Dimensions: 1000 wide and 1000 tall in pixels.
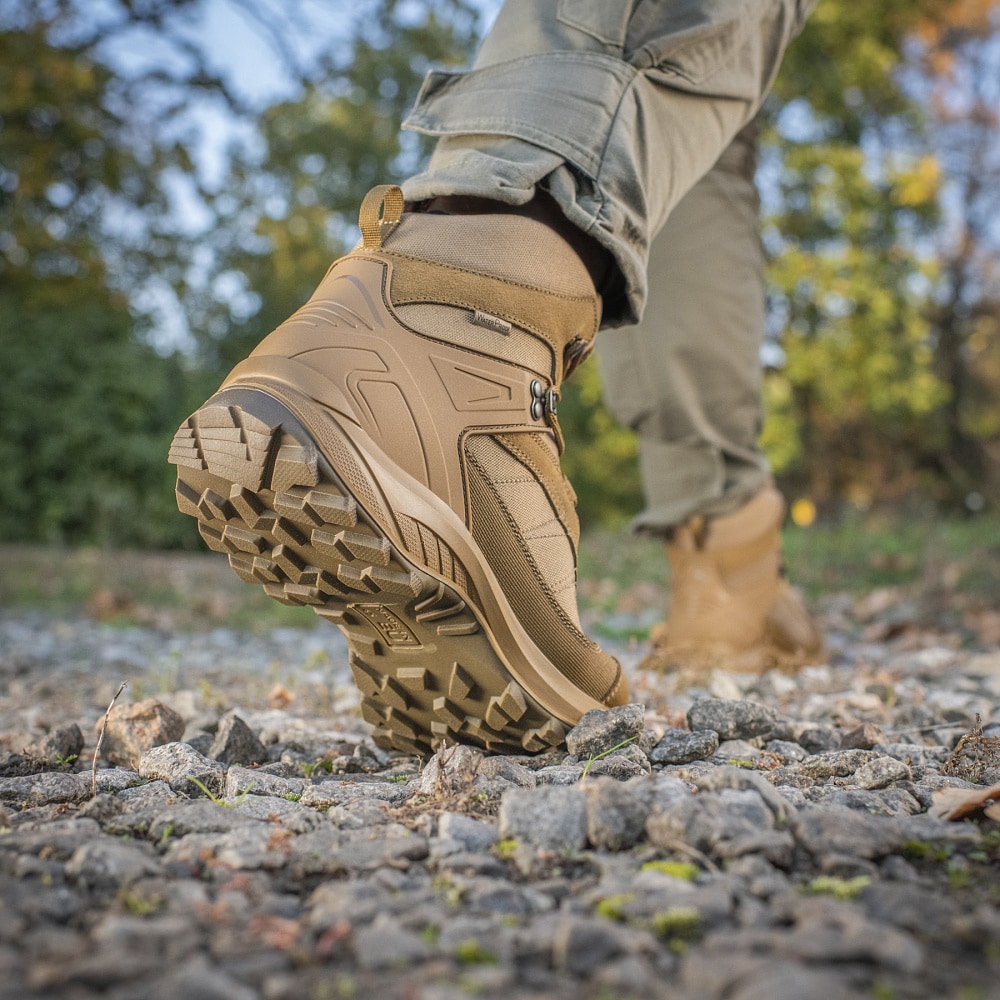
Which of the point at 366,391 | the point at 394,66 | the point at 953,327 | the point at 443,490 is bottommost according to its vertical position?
the point at 443,490

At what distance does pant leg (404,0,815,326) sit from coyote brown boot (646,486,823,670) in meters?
1.06

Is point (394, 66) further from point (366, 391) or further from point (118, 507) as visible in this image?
point (366, 391)

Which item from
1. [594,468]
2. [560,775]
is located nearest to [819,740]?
[560,775]

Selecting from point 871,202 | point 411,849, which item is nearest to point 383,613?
point 411,849

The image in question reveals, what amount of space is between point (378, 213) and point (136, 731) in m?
0.93

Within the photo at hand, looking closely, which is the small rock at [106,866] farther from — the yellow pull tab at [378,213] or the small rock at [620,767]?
the yellow pull tab at [378,213]

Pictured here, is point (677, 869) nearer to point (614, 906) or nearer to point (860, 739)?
point (614, 906)

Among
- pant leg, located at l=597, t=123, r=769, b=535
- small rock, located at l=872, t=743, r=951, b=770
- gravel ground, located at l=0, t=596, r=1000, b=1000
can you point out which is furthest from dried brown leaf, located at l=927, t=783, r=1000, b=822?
pant leg, located at l=597, t=123, r=769, b=535

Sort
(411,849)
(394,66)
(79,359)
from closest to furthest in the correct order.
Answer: (411,849)
(79,359)
(394,66)

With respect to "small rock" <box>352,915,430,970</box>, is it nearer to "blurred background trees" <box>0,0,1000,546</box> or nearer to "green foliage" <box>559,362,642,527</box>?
"blurred background trees" <box>0,0,1000,546</box>

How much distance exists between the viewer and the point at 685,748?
4.75 ft

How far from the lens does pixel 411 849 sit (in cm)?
101

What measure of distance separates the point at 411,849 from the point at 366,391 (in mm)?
625

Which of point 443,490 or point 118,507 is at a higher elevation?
point 443,490
